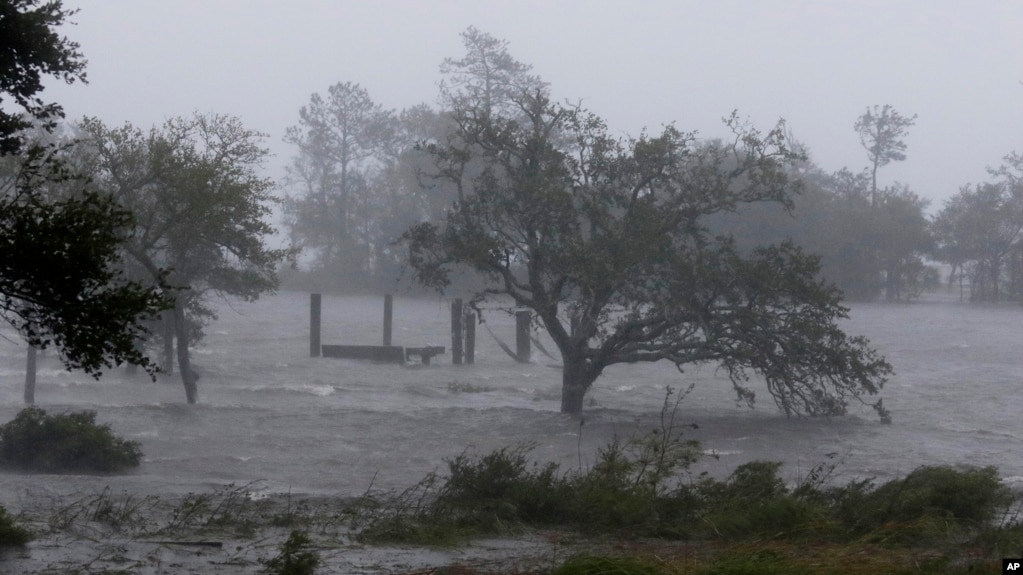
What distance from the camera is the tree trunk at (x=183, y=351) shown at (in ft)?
77.5

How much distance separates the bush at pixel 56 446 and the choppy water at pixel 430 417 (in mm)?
598

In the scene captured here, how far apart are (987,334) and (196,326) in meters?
37.3

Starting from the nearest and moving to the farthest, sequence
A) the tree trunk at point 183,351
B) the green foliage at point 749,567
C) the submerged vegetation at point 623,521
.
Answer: the green foliage at point 749,567
the submerged vegetation at point 623,521
the tree trunk at point 183,351

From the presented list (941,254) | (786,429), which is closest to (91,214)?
(786,429)

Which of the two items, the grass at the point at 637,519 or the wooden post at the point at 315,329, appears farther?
the wooden post at the point at 315,329

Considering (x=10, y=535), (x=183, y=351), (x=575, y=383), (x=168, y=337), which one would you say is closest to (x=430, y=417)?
(x=575, y=383)

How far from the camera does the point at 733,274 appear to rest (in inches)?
864

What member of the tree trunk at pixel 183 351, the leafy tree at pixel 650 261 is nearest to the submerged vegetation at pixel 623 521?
the leafy tree at pixel 650 261

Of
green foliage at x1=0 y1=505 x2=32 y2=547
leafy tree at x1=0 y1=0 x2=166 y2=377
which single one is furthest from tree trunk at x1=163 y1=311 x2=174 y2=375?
leafy tree at x1=0 y1=0 x2=166 y2=377

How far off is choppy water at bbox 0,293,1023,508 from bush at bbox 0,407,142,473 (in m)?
0.60

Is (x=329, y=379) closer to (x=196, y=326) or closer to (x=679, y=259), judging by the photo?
(x=196, y=326)

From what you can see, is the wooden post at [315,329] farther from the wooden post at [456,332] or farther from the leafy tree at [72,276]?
the leafy tree at [72,276]

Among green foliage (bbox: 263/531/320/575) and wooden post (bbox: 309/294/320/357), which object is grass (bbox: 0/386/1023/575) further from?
wooden post (bbox: 309/294/320/357)

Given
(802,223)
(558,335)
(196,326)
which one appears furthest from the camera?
(802,223)
